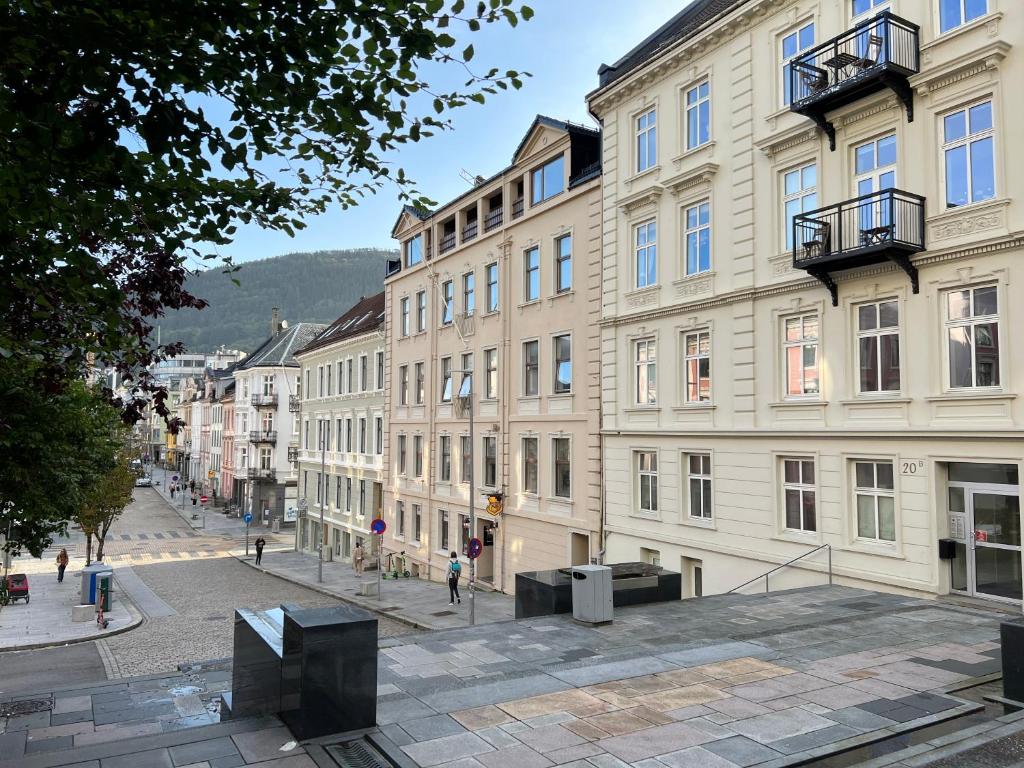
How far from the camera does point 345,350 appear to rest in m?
48.7

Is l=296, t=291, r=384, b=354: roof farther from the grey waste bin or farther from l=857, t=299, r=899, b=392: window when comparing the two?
the grey waste bin

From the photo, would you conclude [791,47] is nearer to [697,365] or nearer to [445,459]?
[697,365]

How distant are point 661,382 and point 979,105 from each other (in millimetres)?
10149

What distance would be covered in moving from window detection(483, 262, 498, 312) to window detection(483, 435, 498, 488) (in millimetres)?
5216

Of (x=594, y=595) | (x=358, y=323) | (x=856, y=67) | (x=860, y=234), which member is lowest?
(x=594, y=595)

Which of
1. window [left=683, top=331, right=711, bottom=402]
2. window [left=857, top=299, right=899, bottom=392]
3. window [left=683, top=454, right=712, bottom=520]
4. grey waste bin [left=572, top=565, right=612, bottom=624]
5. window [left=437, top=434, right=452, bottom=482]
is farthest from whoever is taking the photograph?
window [left=437, top=434, right=452, bottom=482]

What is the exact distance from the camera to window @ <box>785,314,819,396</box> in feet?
59.0

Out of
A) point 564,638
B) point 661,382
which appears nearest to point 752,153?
point 661,382

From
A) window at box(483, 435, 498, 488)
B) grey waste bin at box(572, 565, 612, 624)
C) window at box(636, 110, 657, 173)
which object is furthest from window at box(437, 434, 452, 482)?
grey waste bin at box(572, 565, 612, 624)

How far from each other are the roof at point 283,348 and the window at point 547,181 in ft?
160

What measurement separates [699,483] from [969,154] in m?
9.98

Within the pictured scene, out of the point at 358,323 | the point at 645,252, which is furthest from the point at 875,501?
the point at 358,323

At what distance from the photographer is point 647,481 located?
23.1 meters

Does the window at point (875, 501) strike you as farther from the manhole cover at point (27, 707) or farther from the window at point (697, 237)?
the manhole cover at point (27, 707)
